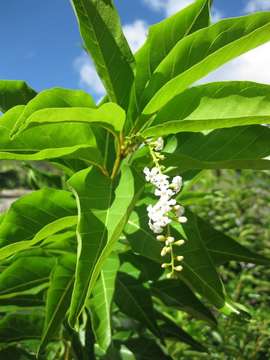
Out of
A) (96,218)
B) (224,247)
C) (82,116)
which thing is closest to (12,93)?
(82,116)

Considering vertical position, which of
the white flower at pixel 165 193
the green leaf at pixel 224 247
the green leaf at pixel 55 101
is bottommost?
the green leaf at pixel 224 247

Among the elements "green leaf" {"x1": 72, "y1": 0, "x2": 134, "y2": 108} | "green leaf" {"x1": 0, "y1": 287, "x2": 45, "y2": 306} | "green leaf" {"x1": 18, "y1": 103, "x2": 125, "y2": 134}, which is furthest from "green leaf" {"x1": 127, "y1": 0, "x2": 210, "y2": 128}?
"green leaf" {"x1": 0, "y1": 287, "x2": 45, "y2": 306}

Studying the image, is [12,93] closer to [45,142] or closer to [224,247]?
[45,142]

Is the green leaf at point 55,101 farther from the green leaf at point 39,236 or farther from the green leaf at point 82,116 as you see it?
the green leaf at point 39,236

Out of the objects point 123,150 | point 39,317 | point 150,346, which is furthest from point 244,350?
point 123,150

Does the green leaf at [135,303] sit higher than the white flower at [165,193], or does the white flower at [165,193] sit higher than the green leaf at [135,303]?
the white flower at [165,193]

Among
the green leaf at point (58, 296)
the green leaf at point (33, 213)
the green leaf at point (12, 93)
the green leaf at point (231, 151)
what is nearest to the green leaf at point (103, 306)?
the green leaf at point (58, 296)
